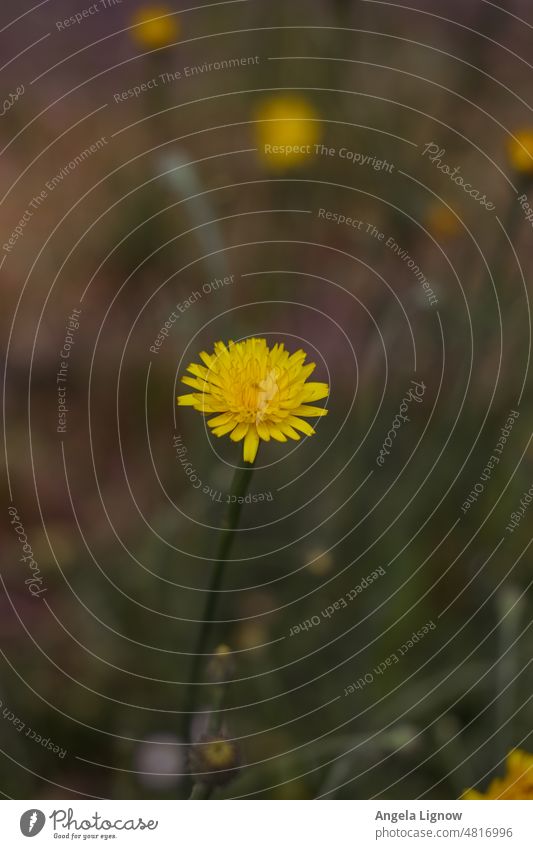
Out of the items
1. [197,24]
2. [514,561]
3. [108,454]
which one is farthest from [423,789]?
[197,24]

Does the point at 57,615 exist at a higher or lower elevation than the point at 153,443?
lower

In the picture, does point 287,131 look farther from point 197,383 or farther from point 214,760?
point 214,760

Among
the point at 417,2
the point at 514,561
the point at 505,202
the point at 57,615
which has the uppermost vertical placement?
the point at 417,2

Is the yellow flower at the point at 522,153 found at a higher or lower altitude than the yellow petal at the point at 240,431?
higher

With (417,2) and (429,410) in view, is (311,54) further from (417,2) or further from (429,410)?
(429,410)

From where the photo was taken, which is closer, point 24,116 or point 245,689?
point 245,689
